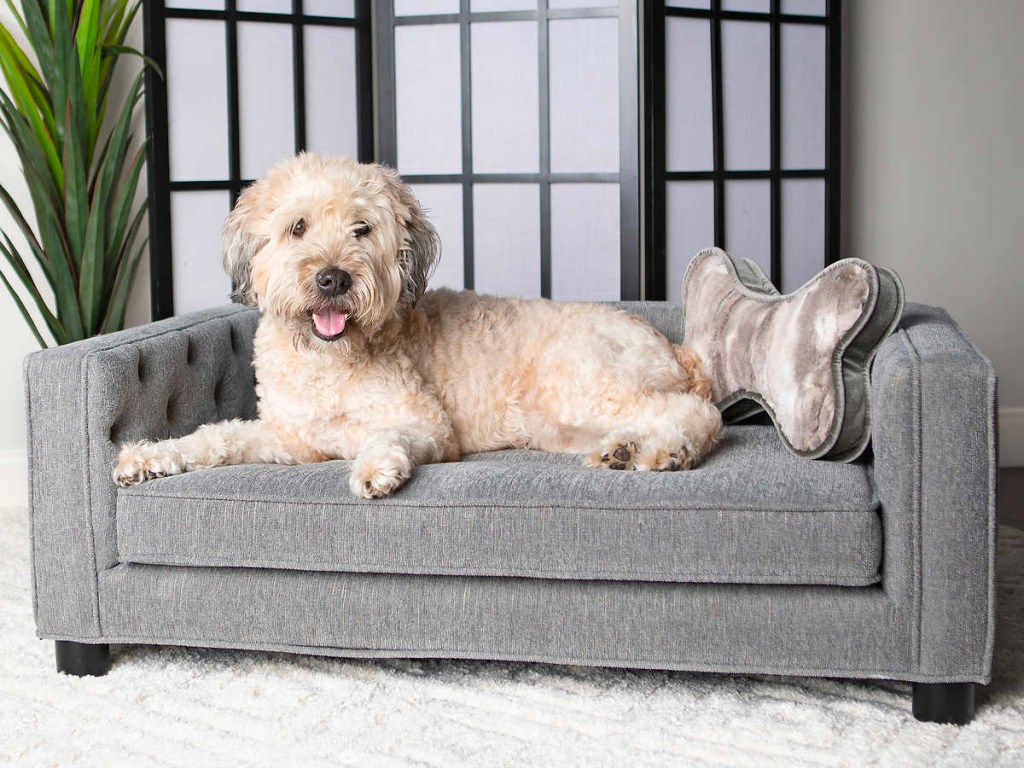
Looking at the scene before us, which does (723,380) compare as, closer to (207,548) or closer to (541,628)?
(541,628)

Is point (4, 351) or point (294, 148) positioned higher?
point (294, 148)

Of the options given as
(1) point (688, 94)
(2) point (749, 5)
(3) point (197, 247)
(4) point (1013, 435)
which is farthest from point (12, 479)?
(4) point (1013, 435)

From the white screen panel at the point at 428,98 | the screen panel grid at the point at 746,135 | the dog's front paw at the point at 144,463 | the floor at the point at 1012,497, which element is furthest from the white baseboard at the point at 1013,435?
the dog's front paw at the point at 144,463

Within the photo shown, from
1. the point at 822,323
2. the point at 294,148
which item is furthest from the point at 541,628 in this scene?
the point at 294,148

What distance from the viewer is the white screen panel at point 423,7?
4.44 meters

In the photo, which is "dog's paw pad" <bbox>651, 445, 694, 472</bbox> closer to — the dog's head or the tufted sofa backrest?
the dog's head

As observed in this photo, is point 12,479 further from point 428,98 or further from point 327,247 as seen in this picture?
point 327,247

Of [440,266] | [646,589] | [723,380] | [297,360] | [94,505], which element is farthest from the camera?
[440,266]

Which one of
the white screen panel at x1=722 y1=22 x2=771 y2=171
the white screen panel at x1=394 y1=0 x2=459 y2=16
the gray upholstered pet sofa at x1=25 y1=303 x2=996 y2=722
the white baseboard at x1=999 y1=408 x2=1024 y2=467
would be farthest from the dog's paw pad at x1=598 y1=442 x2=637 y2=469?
the white baseboard at x1=999 y1=408 x2=1024 y2=467

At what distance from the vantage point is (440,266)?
4.56m

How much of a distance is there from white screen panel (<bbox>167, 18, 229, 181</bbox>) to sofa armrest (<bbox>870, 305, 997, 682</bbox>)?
2.81m

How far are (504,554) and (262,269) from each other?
944 millimetres

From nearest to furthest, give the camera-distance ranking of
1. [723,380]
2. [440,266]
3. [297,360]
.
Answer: [297,360] < [723,380] < [440,266]

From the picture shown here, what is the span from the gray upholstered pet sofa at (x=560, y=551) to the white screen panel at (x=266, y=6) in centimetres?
196
